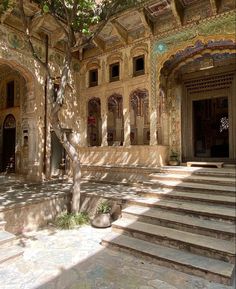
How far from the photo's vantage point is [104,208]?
737cm

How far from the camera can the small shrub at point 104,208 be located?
7344mm

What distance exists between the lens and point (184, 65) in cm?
1082

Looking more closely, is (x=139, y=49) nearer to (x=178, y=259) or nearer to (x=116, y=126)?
(x=116, y=126)

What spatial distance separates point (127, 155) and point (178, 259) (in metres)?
6.08

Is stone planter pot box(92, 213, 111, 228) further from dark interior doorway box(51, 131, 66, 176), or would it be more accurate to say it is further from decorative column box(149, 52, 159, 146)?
dark interior doorway box(51, 131, 66, 176)

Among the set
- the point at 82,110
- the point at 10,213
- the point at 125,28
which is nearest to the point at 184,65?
the point at 125,28

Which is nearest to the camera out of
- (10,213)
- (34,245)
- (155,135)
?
(34,245)

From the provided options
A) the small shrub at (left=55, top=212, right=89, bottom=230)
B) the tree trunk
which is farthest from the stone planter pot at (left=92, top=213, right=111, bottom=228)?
the tree trunk

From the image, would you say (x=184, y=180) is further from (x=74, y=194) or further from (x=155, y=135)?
(x=74, y=194)

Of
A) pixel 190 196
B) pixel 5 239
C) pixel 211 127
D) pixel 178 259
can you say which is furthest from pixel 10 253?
pixel 211 127

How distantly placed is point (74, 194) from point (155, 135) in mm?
4044

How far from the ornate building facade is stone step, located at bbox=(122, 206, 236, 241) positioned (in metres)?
3.53

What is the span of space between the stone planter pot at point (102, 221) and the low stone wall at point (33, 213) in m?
1.48

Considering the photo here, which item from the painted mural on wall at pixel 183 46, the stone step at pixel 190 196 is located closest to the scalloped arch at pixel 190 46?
Result: the painted mural on wall at pixel 183 46
